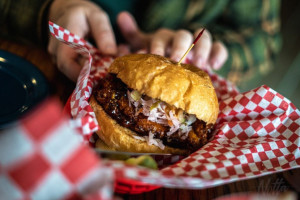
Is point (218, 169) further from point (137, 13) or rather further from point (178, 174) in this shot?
point (137, 13)

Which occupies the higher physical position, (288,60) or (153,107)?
(288,60)

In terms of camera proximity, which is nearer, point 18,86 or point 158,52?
point 18,86

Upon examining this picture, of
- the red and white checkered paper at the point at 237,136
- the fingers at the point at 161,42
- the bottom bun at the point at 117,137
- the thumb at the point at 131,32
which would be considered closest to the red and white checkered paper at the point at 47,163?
the red and white checkered paper at the point at 237,136

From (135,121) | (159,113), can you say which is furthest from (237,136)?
(135,121)

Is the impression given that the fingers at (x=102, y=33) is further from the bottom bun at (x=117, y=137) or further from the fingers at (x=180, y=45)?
the bottom bun at (x=117, y=137)

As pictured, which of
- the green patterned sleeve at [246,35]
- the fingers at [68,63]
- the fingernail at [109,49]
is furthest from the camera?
the green patterned sleeve at [246,35]

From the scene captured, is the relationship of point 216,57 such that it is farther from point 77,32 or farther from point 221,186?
point 221,186
